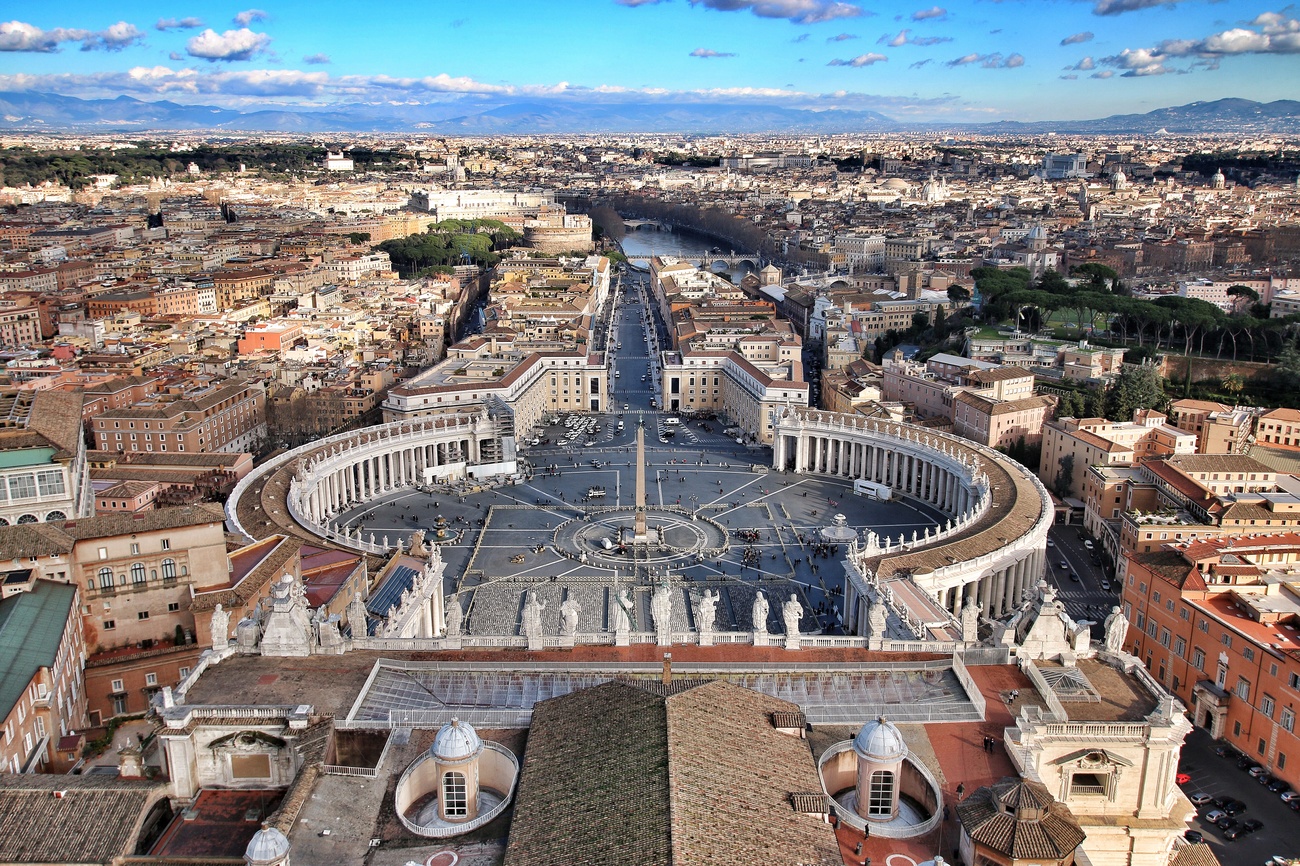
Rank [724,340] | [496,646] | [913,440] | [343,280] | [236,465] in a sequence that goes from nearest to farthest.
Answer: [496,646] → [236,465] → [913,440] → [724,340] → [343,280]

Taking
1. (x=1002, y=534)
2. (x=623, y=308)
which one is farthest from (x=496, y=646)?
(x=623, y=308)

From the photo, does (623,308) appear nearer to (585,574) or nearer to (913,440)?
(913,440)

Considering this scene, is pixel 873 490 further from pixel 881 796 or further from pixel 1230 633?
pixel 881 796

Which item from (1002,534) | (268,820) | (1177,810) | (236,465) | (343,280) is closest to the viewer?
(268,820)

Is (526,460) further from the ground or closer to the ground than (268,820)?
closer to the ground

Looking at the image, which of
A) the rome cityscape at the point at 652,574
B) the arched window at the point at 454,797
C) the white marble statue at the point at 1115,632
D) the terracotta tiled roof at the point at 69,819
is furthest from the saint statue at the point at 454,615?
the white marble statue at the point at 1115,632

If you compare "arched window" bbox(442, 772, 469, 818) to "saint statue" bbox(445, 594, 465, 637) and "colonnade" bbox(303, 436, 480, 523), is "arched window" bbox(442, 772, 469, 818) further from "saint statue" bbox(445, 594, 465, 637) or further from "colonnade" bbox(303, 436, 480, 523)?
"colonnade" bbox(303, 436, 480, 523)
